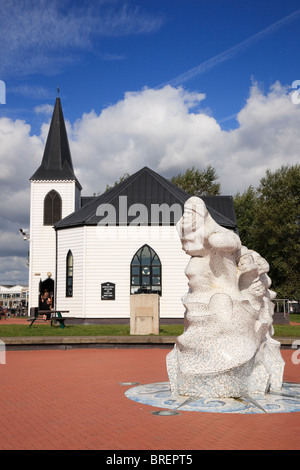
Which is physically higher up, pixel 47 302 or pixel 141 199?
pixel 141 199

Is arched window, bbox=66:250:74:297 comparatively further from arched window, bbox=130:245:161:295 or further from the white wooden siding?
the white wooden siding

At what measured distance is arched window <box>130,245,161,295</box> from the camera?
98.6 feet

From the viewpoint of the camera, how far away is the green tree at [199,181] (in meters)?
60.8

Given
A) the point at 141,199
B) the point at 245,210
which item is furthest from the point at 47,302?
the point at 245,210

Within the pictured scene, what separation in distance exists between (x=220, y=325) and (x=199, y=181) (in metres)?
54.5

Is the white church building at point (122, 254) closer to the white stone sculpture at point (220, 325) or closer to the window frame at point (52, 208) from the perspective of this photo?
the window frame at point (52, 208)

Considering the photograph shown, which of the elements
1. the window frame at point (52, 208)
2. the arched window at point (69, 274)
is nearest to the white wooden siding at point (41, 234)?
the window frame at point (52, 208)

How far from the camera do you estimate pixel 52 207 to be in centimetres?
4000

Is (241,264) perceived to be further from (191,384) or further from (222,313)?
(191,384)

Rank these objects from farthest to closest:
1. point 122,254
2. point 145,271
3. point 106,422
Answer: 1. point 122,254
2. point 145,271
3. point 106,422

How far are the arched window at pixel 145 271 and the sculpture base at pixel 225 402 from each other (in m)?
21.2

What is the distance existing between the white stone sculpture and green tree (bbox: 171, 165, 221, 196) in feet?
171

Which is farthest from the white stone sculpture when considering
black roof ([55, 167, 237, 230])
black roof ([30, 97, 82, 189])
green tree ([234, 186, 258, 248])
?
green tree ([234, 186, 258, 248])

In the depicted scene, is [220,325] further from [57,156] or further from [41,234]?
[57,156]
